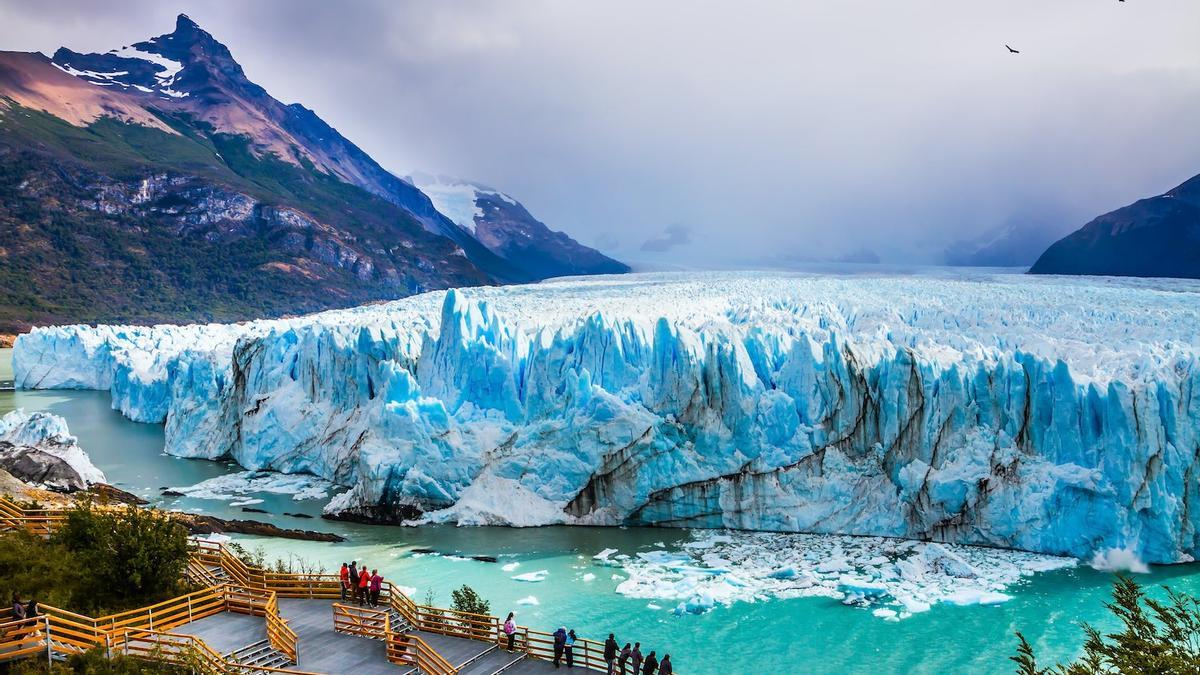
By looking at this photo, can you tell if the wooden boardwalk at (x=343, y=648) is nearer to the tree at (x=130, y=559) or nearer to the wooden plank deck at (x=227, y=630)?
the wooden plank deck at (x=227, y=630)

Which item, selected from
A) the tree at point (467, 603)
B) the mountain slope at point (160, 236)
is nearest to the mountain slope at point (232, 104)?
the mountain slope at point (160, 236)

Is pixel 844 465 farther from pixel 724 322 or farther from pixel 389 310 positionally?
pixel 389 310

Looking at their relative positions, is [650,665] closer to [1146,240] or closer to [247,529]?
[247,529]

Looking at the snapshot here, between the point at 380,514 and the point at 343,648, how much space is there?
10.7 metres

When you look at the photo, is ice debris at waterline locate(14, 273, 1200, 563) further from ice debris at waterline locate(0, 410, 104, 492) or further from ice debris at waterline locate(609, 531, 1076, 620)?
ice debris at waterline locate(0, 410, 104, 492)

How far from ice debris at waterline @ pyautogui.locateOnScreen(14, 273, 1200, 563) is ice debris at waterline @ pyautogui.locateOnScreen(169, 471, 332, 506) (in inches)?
23.5

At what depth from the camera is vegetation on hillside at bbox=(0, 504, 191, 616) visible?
11.2 m

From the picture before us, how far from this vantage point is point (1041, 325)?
23.6 metres

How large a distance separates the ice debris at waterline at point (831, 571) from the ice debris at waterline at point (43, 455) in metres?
16.6

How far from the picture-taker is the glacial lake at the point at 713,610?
13.6 metres

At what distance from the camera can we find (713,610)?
→ 50.1 feet

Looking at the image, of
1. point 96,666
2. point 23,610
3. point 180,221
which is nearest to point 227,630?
point 96,666

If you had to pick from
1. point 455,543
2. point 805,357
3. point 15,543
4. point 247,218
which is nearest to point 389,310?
point 455,543

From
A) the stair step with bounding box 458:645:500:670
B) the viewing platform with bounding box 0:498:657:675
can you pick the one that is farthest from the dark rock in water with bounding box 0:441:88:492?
the stair step with bounding box 458:645:500:670
